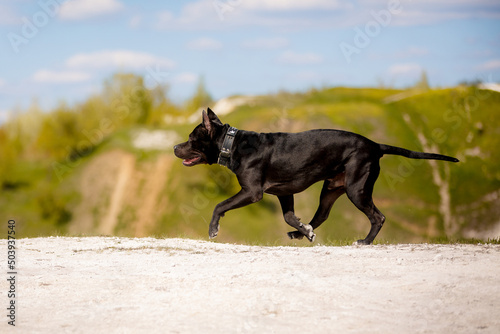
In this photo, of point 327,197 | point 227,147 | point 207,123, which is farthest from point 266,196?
point 227,147

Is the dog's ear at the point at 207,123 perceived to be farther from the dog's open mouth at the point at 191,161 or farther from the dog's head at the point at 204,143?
the dog's open mouth at the point at 191,161

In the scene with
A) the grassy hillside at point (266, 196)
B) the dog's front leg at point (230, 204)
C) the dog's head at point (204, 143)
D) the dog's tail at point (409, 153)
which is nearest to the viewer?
the dog's front leg at point (230, 204)

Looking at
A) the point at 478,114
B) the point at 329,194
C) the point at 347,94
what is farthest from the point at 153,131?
the point at 329,194

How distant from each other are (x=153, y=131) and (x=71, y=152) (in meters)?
4.85

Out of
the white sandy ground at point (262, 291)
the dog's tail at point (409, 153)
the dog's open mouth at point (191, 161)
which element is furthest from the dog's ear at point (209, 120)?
the dog's tail at point (409, 153)

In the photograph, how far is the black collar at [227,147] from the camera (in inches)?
358

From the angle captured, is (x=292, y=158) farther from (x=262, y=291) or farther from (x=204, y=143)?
(x=262, y=291)

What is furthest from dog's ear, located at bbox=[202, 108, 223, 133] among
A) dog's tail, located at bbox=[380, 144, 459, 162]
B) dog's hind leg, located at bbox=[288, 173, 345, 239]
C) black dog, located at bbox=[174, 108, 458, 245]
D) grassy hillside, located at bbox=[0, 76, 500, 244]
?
grassy hillside, located at bbox=[0, 76, 500, 244]

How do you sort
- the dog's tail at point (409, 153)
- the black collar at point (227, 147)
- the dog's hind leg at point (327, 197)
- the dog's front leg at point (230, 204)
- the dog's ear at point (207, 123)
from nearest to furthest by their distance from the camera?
the dog's front leg at point (230, 204) → the black collar at point (227, 147) → the dog's ear at point (207, 123) → the dog's tail at point (409, 153) → the dog's hind leg at point (327, 197)

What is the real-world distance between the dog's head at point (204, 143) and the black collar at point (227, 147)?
0.95ft

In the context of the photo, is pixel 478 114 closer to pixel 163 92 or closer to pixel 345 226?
pixel 345 226

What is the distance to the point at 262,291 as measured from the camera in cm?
625

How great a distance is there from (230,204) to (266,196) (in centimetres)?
1909

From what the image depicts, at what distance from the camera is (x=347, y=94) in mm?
32781
